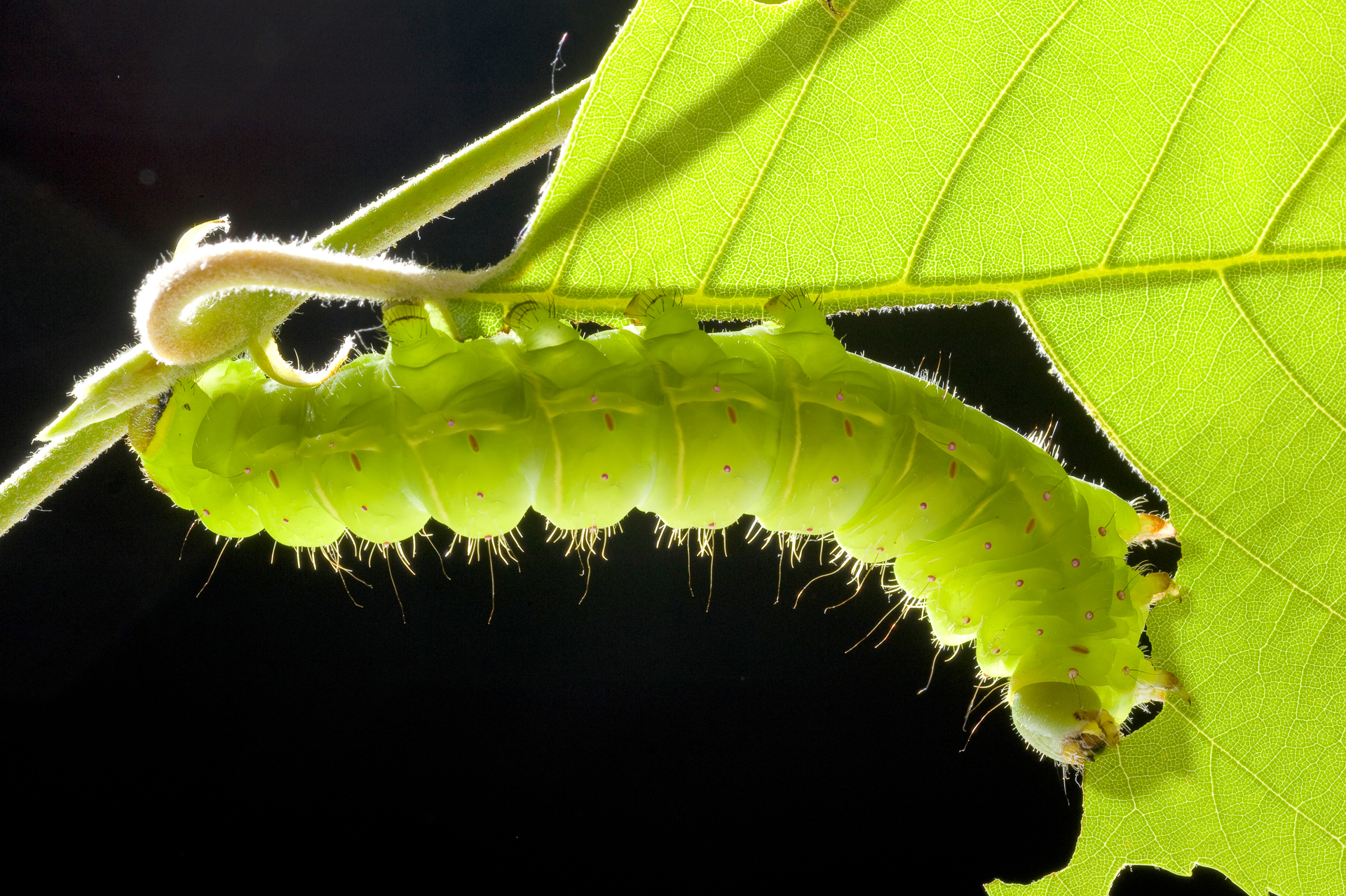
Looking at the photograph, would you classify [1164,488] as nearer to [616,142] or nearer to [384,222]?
[616,142]

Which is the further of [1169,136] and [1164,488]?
[1164,488]

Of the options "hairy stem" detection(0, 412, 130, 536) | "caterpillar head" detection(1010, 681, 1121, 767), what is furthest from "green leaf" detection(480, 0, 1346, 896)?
"hairy stem" detection(0, 412, 130, 536)

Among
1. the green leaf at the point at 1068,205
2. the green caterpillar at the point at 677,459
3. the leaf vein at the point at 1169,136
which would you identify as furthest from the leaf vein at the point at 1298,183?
the green caterpillar at the point at 677,459

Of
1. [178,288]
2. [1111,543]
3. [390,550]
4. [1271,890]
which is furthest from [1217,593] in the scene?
[390,550]

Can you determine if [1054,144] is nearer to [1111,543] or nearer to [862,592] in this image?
[1111,543]

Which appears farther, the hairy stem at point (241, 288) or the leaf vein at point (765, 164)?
the leaf vein at point (765, 164)

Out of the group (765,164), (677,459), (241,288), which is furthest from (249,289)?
(765,164)

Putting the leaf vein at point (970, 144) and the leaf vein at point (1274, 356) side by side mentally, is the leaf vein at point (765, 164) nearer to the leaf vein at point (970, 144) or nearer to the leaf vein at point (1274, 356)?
the leaf vein at point (970, 144)
